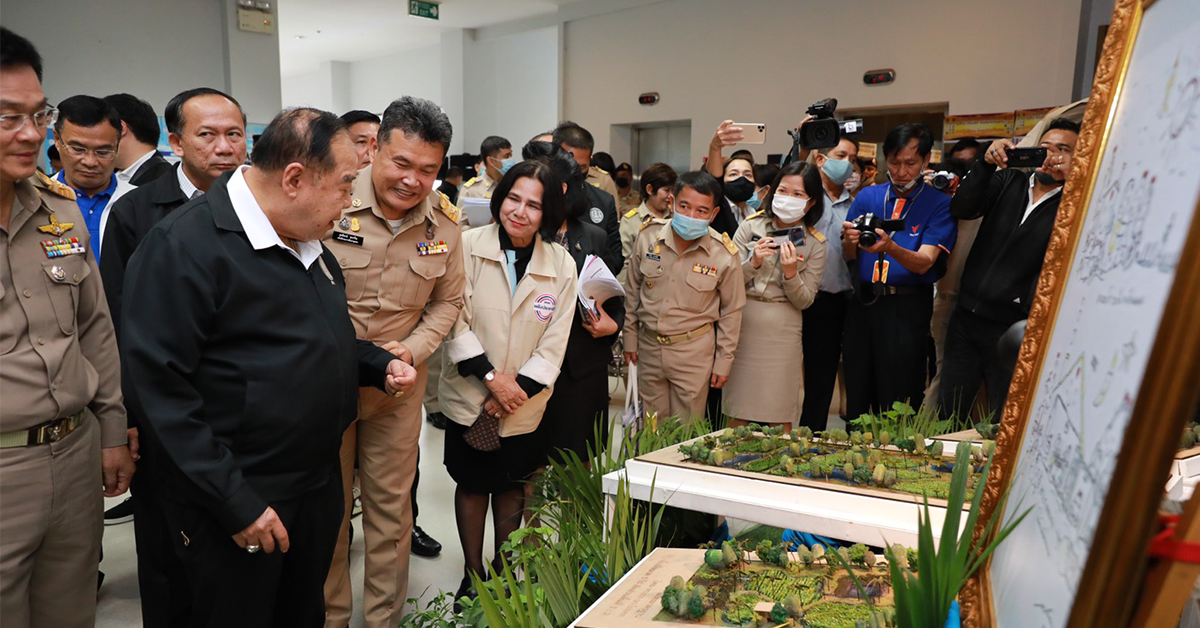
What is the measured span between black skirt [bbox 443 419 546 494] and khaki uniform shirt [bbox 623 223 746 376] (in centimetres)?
89

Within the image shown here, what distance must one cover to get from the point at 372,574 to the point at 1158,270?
7.04ft

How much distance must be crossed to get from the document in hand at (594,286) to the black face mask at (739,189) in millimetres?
2192

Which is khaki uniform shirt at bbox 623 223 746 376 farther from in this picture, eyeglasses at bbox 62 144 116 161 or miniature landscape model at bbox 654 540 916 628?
eyeglasses at bbox 62 144 116 161

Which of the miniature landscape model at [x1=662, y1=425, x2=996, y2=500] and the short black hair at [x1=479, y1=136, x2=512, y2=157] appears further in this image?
the short black hair at [x1=479, y1=136, x2=512, y2=157]

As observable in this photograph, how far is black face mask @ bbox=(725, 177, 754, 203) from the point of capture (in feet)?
15.4

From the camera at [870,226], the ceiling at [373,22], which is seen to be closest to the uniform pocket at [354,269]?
the camera at [870,226]

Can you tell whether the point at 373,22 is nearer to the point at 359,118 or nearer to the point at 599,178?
the point at 599,178

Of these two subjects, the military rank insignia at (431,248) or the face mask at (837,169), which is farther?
the face mask at (837,169)

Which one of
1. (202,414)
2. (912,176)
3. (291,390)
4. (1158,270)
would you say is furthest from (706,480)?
(912,176)

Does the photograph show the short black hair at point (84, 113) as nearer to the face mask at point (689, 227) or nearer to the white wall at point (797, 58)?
the face mask at point (689, 227)

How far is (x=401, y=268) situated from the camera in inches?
83.4

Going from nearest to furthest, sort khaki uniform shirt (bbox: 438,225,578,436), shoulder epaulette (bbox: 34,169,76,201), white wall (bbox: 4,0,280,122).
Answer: shoulder epaulette (bbox: 34,169,76,201) → khaki uniform shirt (bbox: 438,225,578,436) → white wall (bbox: 4,0,280,122)

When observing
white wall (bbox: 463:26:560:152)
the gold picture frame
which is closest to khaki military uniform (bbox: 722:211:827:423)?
the gold picture frame

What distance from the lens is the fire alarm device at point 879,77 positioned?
7.36m
